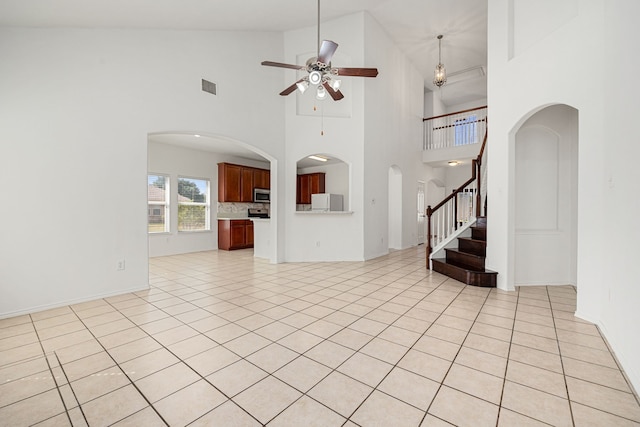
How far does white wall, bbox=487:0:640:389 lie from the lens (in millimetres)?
1978

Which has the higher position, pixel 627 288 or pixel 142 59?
pixel 142 59

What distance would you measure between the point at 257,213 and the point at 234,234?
135 cm

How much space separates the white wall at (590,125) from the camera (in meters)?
1.98

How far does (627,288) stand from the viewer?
195cm

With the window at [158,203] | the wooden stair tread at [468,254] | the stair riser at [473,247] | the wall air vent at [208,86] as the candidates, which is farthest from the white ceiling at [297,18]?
the wooden stair tread at [468,254]

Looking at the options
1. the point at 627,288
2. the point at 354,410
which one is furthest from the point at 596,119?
the point at 354,410

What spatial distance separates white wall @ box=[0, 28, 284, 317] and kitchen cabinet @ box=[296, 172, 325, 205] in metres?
5.15

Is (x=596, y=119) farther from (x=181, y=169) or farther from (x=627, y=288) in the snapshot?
(x=181, y=169)

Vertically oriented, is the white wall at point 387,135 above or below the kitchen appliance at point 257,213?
above

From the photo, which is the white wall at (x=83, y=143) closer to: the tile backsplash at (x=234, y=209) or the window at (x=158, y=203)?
the window at (x=158, y=203)

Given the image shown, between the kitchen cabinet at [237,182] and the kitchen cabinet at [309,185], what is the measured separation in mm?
1505

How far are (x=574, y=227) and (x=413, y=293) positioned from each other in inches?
97.8

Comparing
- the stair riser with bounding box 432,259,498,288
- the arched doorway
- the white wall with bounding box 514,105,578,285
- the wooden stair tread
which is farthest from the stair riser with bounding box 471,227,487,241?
the arched doorway

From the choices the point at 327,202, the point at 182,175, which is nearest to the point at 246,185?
the point at 182,175
